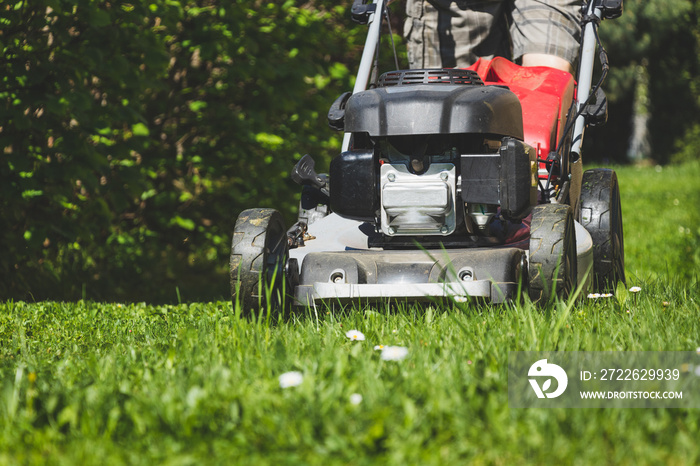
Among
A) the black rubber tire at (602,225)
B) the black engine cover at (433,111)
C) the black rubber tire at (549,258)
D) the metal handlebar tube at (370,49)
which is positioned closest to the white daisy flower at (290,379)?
the black rubber tire at (549,258)

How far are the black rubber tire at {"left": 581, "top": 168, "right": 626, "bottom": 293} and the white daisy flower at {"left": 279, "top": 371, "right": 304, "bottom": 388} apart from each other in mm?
1750

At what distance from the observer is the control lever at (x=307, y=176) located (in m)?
3.18

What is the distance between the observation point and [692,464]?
4.79ft

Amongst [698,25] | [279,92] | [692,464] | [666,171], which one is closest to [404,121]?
[692,464]

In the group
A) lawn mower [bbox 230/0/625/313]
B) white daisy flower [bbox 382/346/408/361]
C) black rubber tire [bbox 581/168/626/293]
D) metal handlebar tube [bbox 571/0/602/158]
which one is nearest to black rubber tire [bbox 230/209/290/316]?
lawn mower [bbox 230/0/625/313]

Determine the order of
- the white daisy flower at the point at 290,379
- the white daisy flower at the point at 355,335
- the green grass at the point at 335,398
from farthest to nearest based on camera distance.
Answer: the white daisy flower at the point at 355,335 → the white daisy flower at the point at 290,379 → the green grass at the point at 335,398

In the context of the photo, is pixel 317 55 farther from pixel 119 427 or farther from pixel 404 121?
pixel 119 427

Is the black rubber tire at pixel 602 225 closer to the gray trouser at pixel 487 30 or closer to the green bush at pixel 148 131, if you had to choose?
the gray trouser at pixel 487 30

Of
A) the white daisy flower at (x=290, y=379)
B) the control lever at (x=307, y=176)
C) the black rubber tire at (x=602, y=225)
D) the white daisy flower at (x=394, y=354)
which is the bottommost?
the black rubber tire at (x=602, y=225)

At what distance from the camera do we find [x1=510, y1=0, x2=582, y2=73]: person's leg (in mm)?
3496

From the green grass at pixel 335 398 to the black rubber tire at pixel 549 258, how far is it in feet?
0.35

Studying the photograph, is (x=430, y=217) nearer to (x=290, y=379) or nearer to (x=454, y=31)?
(x=290, y=379)

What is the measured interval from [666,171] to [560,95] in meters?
9.68

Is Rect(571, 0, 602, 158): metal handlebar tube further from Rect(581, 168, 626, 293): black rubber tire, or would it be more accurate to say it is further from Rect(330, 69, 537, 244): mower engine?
Rect(330, 69, 537, 244): mower engine
